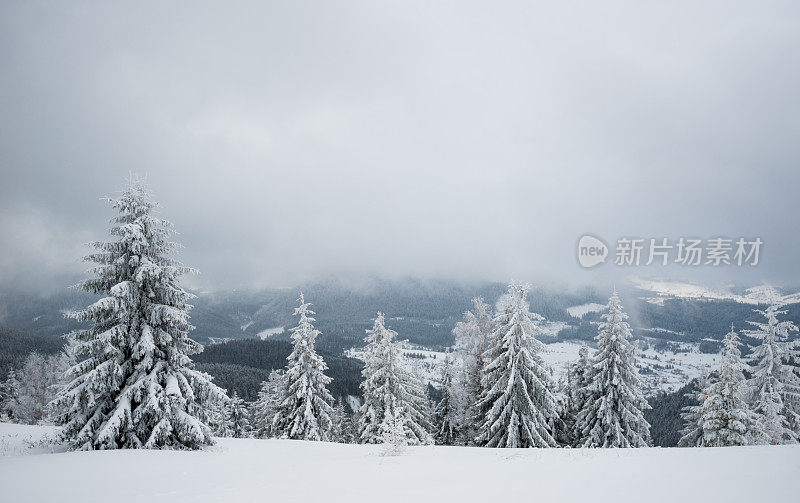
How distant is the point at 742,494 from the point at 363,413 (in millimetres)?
23714

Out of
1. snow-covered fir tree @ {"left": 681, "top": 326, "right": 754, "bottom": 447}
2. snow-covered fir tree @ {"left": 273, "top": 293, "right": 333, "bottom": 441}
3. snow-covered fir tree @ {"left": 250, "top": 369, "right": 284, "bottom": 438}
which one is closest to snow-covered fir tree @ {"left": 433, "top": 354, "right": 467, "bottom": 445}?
snow-covered fir tree @ {"left": 273, "top": 293, "right": 333, "bottom": 441}

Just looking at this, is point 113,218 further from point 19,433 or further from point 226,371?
point 226,371

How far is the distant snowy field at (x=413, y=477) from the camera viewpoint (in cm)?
608

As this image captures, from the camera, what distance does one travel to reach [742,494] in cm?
550

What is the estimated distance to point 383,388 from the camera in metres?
25.9

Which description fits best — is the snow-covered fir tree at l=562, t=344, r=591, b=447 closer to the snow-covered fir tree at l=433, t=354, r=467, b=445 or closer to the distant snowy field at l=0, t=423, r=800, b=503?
the snow-covered fir tree at l=433, t=354, r=467, b=445

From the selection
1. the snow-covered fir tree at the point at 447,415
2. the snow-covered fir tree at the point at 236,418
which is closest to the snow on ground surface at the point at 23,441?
the snow-covered fir tree at the point at 447,415

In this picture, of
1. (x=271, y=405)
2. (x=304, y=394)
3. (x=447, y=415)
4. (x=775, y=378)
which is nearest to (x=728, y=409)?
(x=775, y=378)

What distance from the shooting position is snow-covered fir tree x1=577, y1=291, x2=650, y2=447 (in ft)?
74.1

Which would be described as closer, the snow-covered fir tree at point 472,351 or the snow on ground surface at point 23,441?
the snow on ground surface at point 23,441

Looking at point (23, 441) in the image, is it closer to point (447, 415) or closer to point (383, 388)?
point (383, 388)

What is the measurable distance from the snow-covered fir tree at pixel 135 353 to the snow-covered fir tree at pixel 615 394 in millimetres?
22156

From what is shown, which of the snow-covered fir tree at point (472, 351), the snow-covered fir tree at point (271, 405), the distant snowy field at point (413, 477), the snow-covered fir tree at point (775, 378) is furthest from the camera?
the snow-covered fir tree at point (271, 405)

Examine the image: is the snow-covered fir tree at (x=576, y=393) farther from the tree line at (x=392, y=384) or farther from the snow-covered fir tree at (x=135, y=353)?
the snow-covered fir tree at (x=135, y=353)
